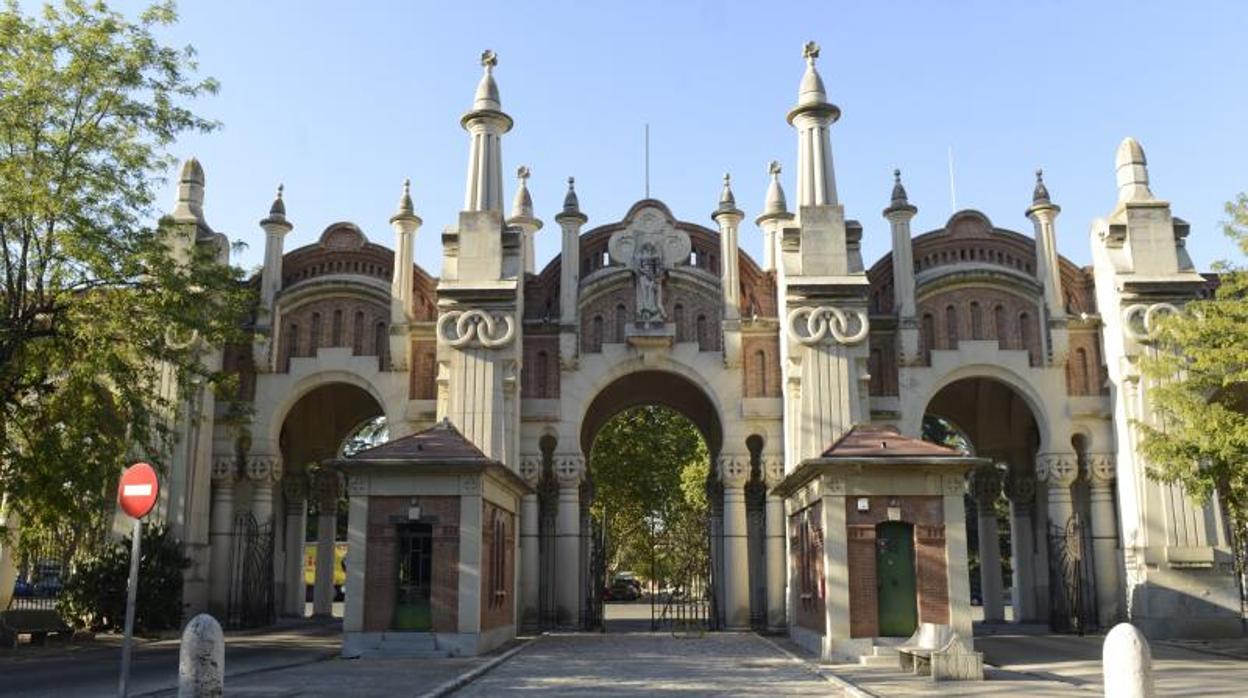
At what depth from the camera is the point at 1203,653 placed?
22406 millimetres

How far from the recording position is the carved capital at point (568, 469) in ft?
95.6

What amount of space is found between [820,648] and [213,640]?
1312cm

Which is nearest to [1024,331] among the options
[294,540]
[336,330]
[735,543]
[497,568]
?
[735,543]

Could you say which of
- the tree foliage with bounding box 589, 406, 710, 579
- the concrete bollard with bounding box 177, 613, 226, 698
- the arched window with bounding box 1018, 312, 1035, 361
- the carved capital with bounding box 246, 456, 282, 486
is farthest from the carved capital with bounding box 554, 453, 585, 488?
the tree foliage with bounding box 589, 406, 710, 579

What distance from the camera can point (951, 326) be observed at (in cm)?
3003

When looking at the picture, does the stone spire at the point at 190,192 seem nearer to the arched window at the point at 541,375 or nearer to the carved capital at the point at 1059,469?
the arched window at the point at 541,375

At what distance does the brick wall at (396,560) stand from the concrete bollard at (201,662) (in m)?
10.4

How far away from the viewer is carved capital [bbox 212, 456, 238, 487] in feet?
98.1

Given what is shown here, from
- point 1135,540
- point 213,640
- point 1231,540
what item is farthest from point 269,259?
point 1231,540

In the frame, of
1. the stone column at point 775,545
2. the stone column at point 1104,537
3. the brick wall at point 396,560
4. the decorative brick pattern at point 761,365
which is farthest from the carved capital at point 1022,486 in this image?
the brick wall at point 396,560

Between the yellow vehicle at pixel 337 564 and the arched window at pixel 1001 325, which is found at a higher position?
the arched window at pixel 1001 325

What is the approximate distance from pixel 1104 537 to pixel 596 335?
14200mm

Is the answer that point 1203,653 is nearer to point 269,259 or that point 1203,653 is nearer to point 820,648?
point 820,648

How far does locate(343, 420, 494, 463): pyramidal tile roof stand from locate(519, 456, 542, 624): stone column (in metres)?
6.05
